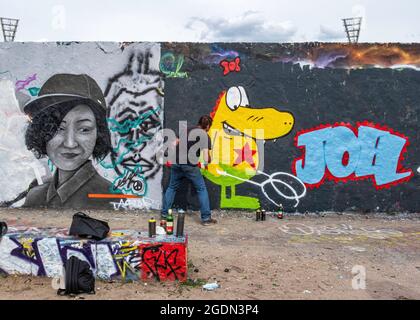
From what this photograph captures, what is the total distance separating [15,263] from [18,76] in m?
4.46

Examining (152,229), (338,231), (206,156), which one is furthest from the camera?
(206,156)

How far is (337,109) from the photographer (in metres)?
8.02

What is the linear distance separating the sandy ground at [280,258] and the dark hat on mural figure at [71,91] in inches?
81.4

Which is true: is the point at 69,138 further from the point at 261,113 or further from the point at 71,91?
the point at 261,113

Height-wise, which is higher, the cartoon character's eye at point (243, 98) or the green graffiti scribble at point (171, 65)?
the green graffiti scribble at point (171, 65)

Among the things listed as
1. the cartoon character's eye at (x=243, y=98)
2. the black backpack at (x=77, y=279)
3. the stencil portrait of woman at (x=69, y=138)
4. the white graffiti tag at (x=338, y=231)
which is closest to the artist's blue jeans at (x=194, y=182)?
the white graffiti tag at (x=338, y=231)

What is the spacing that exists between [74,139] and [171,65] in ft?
7.47

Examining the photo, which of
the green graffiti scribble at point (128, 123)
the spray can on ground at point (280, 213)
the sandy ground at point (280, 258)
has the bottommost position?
the sandy ground at point (280, 258)

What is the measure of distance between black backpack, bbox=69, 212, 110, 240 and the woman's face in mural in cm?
345

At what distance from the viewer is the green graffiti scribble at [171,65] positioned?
7926 mm

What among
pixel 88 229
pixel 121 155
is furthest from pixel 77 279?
pixel 121 155

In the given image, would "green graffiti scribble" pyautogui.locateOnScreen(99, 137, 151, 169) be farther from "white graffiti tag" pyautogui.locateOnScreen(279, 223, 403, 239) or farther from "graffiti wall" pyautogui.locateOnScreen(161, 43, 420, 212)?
"white graffiti tag" pyautogui.locateOnScreen(279, 223, 403, 239)

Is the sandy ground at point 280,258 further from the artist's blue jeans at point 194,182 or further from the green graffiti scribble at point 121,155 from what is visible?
the green graffiti scribble at point 121,155

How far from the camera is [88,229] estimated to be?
4777 millimetres
